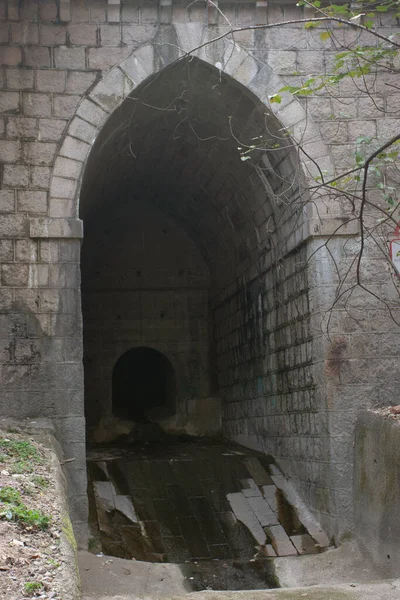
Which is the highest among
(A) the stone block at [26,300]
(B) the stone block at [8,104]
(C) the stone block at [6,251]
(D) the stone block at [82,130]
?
(B) the stone block at [8,104]

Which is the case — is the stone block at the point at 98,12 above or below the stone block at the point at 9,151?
above

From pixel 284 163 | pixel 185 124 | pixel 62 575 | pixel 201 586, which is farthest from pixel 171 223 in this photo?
pixel 62 575

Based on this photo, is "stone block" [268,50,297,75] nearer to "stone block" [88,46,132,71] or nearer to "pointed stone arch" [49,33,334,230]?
"pointed stone arch" [49,33,334,230]

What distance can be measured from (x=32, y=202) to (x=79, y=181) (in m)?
0.49

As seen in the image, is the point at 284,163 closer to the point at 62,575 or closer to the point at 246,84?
the point at 246,84

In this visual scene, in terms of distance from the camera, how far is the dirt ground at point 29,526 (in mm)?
3389

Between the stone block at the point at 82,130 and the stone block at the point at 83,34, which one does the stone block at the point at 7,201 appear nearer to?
the stone block at the point at 82,130

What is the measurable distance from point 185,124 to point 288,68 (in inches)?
65.6

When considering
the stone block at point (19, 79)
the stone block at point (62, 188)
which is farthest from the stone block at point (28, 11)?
the stone block at point (62, 188)

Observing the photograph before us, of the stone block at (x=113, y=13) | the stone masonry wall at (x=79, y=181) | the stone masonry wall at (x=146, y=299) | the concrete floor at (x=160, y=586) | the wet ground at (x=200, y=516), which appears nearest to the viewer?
the concrete floor at (x=160, y=586)

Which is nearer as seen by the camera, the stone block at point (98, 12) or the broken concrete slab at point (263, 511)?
the stone block at point (98, 12)

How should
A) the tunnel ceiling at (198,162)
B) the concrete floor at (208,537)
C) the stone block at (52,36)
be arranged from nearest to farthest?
the concrete floor at (208,537)
the stone block at (52,36)
the tunnel ceiling at (198,162)

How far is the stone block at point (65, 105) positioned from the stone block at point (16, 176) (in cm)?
63

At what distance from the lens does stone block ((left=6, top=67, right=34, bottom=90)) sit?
7.18m
